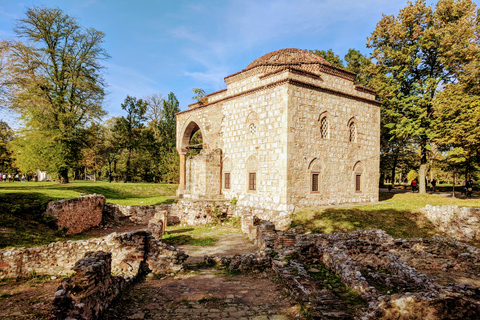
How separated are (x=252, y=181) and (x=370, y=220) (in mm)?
6974

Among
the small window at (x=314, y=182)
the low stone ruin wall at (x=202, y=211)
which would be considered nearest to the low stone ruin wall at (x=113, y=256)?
the low stone ruin wall at (x=202, y=211)

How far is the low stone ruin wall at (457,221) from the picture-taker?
39.8 ft

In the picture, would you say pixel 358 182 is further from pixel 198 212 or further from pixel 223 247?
pixel 223 247

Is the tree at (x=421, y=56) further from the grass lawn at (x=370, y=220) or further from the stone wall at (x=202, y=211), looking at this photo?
the stone wall at (x=202, y=211)

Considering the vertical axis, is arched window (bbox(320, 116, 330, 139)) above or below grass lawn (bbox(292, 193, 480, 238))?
above

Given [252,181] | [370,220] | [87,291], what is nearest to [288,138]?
[252,181]

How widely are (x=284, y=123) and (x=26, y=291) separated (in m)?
12.5

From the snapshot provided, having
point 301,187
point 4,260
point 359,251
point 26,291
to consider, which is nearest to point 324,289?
point 359,251

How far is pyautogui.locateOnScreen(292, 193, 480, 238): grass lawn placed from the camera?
39.5ft

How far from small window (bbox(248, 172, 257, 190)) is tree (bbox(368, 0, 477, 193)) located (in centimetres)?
1200

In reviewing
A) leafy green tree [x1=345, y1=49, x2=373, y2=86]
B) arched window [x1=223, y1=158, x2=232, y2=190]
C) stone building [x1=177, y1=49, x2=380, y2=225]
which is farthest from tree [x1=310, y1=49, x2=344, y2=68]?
arched window [x1=223, y1=158, x2=232, y2=190]

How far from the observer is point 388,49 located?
20.8 m

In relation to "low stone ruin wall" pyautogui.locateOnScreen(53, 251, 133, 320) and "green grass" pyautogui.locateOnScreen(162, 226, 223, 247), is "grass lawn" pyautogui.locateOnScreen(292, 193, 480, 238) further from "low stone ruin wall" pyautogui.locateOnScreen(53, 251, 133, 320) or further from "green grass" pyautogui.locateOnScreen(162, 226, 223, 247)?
"low stone ruin wall" pyautogui.locateOnScreen(53, 251, 133, 320)

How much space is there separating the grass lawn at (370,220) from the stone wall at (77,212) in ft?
35.6
